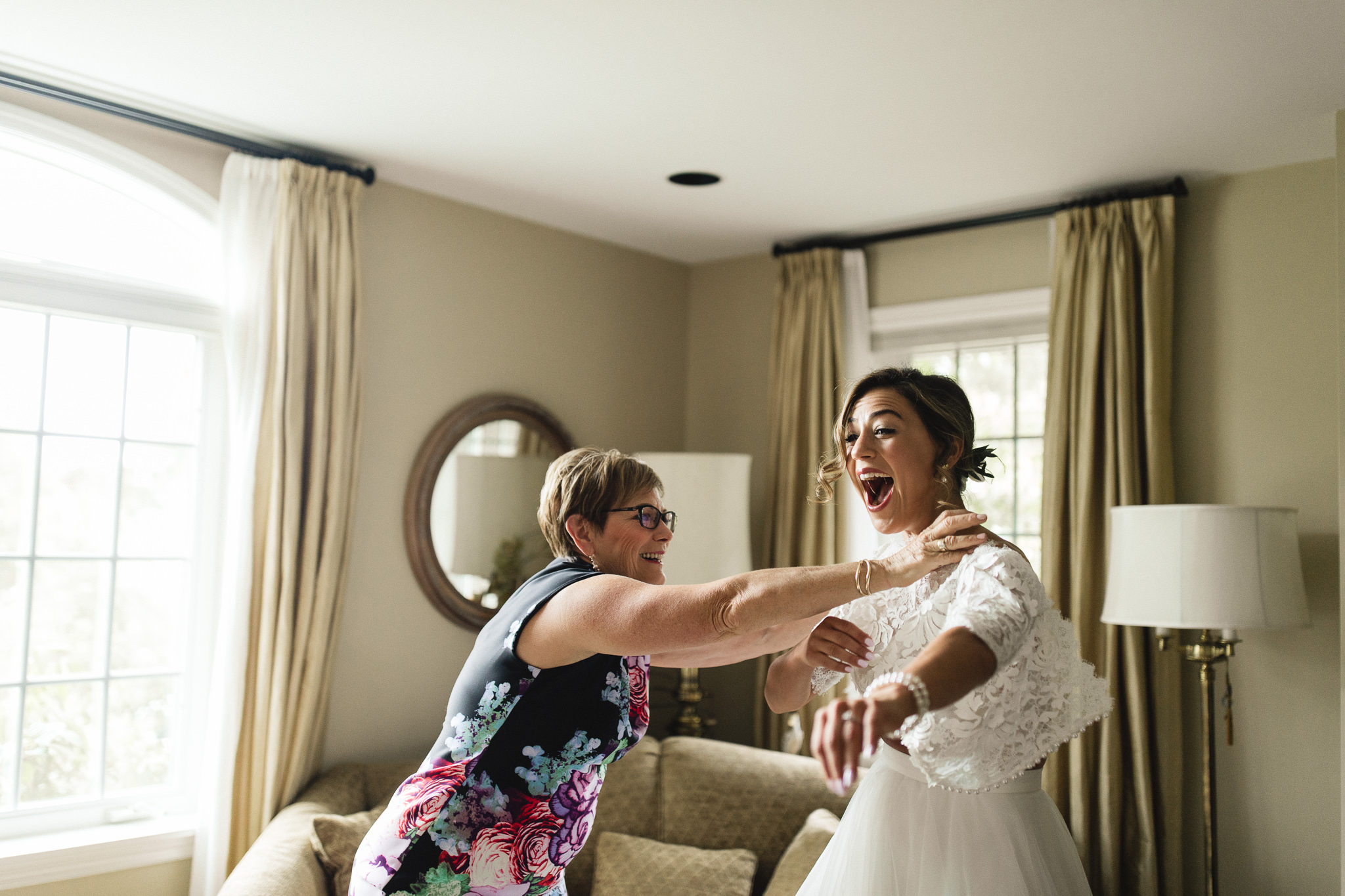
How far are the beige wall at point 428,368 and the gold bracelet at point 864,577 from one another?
2.44m

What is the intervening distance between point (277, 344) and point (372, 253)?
586mm

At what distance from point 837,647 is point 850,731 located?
1.99 ft

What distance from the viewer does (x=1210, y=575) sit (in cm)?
298

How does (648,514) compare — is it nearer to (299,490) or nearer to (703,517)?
(299,490)

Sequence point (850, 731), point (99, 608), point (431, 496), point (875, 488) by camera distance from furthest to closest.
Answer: point (431, 496) < point (99, 608) < point (875, 488) < point (850, 731)

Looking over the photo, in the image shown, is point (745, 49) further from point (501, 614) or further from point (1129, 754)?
point (1129, 754)

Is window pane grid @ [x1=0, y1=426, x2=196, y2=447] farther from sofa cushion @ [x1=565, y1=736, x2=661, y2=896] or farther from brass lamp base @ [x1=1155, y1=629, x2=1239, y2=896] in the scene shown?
brass lamp base @ [x1=1155, y1=629, x2=1239, y2=896]

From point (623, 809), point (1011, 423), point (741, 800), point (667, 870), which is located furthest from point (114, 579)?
point (1011, 423)

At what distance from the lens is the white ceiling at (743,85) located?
2.50 m

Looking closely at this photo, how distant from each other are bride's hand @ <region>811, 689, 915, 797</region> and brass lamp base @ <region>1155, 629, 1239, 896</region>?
2319 millimetres

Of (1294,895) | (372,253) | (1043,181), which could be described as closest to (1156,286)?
(1043,181)

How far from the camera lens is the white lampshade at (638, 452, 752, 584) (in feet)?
13.2

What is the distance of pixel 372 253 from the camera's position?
3744 millimetres

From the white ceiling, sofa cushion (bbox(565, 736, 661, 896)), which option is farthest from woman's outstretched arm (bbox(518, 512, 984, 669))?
sofa cushion (bbox(565, 736, 661, 896))
